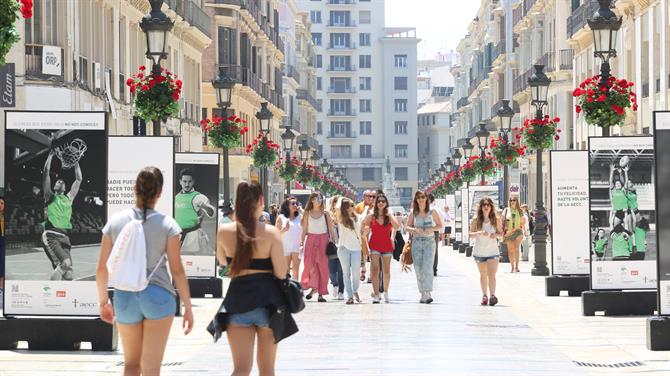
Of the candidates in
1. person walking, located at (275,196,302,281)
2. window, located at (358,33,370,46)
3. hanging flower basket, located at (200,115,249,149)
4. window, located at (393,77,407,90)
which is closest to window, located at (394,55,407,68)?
window, located at (393,77,407,90)

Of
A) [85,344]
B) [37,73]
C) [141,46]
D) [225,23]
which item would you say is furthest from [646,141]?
[225,23]

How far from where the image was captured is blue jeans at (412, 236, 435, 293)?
22812 millimetres

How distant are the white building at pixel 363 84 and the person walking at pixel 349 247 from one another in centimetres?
14351

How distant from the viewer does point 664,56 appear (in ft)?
136

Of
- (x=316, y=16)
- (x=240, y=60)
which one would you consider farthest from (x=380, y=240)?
(x=316, y=16)

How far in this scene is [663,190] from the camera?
14930 millimetres

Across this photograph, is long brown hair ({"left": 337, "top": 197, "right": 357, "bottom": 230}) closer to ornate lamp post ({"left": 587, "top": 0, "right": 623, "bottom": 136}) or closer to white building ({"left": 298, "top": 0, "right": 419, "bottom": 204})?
ornate lamp post ({"left": 587, "top": 0, "right": 623, "bottom": 136})

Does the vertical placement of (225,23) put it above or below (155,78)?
above

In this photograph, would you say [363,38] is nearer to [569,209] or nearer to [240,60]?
[240,60]

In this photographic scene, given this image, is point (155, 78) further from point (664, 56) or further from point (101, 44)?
point (664, 56)

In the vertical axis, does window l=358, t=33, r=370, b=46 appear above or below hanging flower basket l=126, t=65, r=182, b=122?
above

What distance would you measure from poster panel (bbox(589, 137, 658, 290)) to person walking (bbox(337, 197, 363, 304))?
472 centimetres

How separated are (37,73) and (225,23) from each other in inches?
1480

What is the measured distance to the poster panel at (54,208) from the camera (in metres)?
15.0
